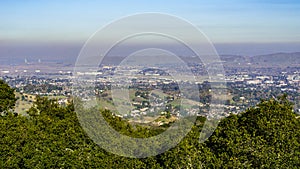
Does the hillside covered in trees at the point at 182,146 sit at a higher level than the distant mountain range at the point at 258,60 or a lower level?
lower

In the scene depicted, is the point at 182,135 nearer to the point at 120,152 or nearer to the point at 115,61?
the point at 120,152

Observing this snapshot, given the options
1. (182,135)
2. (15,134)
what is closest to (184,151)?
(182,135)

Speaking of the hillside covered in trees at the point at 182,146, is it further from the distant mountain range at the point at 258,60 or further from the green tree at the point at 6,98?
the distant mountain range at the point at 258,60

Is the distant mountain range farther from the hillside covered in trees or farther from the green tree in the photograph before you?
the hillside covered in trees

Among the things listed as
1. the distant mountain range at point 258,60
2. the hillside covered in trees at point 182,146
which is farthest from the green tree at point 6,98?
the distant mountain range at point 258,60

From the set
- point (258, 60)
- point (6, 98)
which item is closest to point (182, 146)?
point (6, 98)

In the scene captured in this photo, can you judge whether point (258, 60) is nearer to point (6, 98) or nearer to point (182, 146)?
point (6, 98)

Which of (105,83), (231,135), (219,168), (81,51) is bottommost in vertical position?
(219,168)

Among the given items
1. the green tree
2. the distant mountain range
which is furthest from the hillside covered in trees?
the distant mountain range

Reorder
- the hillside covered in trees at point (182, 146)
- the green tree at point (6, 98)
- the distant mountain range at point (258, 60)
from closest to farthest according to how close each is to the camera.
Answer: the hillside covered in trees at point (182, 146) → the green tree at point (6, 98) → the distant mountain range at point (258, 60)
